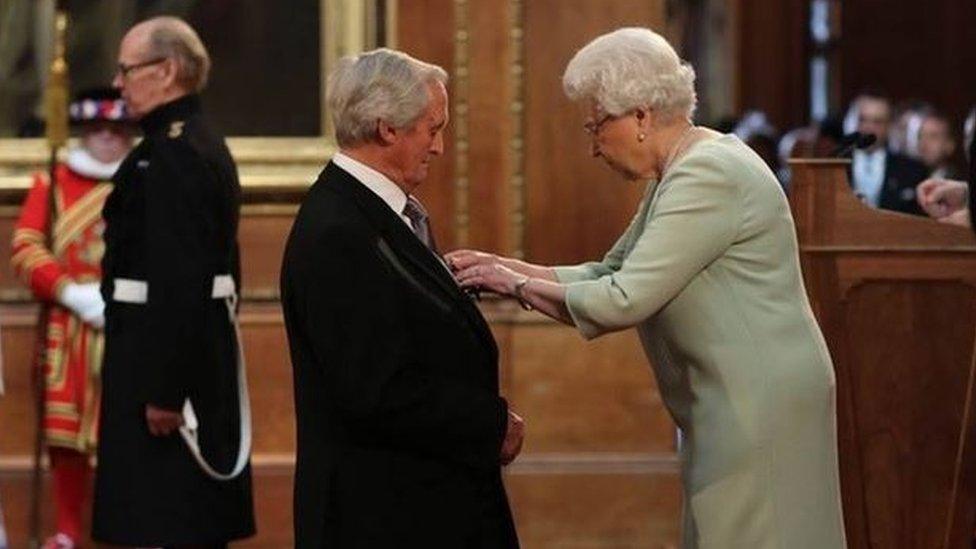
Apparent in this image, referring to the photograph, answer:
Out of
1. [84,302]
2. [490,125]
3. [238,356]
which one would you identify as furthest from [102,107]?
[238,356]

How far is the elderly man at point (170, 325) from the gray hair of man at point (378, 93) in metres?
2.79

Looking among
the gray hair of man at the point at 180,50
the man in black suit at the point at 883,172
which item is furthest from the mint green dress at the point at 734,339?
the man in black suit at the point at 883,172

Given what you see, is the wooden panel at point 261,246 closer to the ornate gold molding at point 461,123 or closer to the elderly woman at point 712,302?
the ornate gold molding at point 461,123

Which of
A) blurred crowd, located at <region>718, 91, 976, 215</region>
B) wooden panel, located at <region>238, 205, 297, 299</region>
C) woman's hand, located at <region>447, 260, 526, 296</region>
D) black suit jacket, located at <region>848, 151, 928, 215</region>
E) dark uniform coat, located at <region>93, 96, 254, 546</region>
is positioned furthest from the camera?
blurred crowd, located at <region>718, 91, 976, 215</region>

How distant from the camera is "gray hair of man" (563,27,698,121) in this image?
6.80 meters

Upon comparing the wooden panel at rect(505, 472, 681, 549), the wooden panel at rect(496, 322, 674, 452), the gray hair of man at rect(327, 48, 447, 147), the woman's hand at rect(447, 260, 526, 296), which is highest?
the gray hair of man at rect(327, 48, 447, 147)

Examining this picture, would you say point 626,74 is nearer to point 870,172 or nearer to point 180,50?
point 180,50

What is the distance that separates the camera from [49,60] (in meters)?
12.0

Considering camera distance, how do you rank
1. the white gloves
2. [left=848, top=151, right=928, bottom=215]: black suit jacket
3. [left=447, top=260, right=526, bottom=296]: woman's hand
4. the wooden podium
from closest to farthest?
1. [left=447, top=260, right=526, bottom=296]: woman's hand
2. the wooden podium
3. the white gloves
4. [left=848, top=151, right=928, bottom=215]: black suit jacket

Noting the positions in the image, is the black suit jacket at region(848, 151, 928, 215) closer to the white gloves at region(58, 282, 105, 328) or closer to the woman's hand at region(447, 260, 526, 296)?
the white gloves at region(58, 282, 105, 328)

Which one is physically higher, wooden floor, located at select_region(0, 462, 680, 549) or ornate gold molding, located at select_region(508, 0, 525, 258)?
ornate gold molding, located at select_region(508, 0, 525, 258)

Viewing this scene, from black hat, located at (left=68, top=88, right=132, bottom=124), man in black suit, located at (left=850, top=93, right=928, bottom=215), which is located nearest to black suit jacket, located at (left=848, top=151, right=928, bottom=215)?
man in black suit, located at (left=850, top=93, right=928, bottom=215)

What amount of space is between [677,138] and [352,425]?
100 centimetres

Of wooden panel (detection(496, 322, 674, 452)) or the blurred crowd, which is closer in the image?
wooden panel (detection(496, 322, 674, 452))
